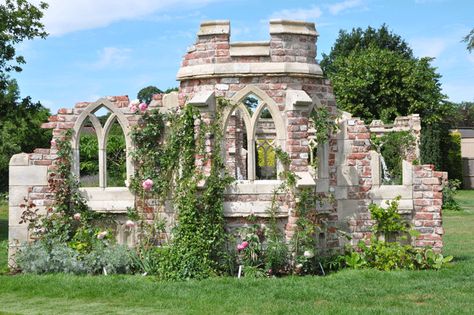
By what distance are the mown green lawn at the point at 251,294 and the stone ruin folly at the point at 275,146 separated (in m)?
1.11

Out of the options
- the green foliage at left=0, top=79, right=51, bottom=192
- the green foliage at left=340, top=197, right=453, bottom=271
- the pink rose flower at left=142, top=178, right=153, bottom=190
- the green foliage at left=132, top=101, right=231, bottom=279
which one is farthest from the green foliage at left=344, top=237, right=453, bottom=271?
the green foliage at left=0, top=79, right=51, bottom=192

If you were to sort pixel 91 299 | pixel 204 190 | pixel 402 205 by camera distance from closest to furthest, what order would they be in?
pixel 91 299
pixel 204 190
pixel 402 205

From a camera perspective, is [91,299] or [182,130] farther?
[182,130]

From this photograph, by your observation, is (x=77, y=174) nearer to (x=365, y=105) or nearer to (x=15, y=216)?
(x=15, y=216)

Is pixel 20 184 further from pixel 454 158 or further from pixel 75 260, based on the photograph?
pixel 454 158

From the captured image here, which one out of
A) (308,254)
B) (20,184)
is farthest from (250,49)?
(20,184)

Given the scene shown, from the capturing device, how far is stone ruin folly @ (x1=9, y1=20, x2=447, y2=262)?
10.9 m

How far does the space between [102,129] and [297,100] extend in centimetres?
331

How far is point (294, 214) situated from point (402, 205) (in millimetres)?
2009

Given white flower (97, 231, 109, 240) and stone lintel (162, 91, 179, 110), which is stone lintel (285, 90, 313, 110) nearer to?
stone lintel (162, 91, 179, 110)

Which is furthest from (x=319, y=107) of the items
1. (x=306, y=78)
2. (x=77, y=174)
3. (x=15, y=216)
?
(x=15, y=216)

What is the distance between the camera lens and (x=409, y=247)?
1134 cm

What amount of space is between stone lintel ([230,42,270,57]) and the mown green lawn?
3425 mm

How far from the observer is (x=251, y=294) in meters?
9.34
